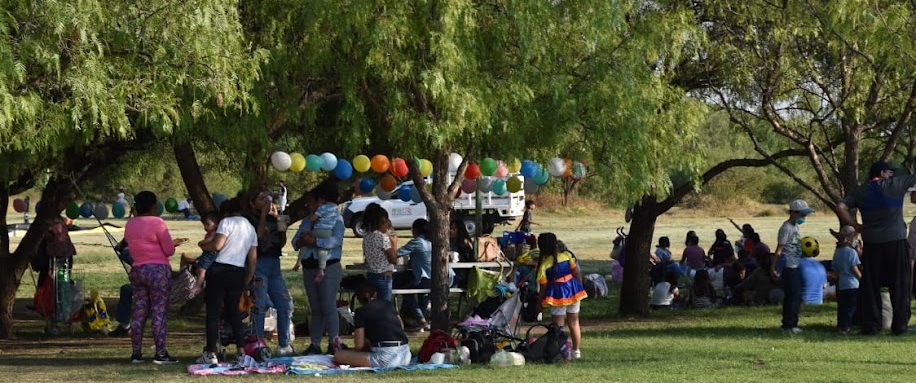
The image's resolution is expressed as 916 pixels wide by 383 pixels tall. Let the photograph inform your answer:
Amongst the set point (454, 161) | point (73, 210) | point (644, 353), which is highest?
point (454, 161)

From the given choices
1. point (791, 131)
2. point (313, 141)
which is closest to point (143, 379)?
point (313, 141)

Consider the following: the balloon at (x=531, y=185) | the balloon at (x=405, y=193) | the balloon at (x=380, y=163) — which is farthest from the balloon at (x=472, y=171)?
the balloon at (x=405, y=193)

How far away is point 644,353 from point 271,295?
145 inches

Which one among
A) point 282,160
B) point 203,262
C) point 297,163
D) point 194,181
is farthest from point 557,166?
point 194,181

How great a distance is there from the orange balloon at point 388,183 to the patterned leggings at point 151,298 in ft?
16.4

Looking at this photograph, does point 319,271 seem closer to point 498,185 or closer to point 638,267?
point 498,185

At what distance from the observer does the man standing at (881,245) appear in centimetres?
1384

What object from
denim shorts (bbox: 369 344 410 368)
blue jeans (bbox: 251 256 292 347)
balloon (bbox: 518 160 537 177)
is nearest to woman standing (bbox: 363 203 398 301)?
blue jeans (bbox: 251 256 292 347)

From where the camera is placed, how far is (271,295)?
518 inches

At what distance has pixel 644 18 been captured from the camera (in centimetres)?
1512

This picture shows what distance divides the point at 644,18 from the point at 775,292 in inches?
257

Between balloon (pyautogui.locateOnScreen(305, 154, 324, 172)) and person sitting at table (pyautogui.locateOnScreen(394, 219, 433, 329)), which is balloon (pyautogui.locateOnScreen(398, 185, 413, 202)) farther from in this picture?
balloon (pyautogui.locateOnScreen(305, 154, 324, 172))

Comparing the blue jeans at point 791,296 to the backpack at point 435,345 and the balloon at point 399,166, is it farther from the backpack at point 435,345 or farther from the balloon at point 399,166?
the backpack at point 435,345

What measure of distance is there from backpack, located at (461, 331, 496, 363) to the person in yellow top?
0.68m
